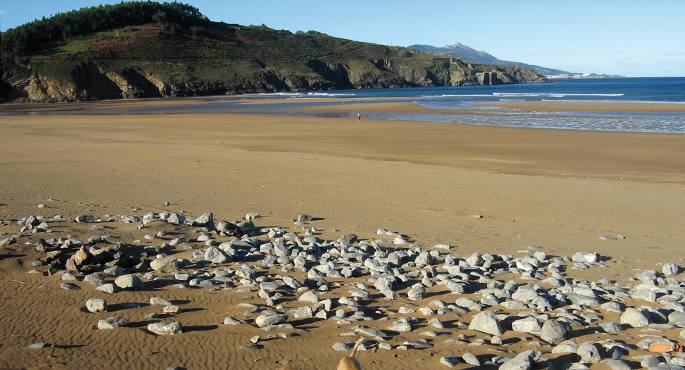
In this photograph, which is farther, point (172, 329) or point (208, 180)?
point (208, 180)

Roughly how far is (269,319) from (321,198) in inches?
275

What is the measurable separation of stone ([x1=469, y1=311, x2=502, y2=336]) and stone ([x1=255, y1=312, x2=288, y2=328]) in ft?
5.55

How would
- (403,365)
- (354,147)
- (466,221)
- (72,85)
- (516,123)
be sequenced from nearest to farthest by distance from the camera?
(403,365) < (466,221) < (354,147) < (516,123) < (72,85)

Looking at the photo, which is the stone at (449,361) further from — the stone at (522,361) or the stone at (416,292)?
the stone at (416,292)

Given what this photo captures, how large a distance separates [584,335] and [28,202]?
9.67 m

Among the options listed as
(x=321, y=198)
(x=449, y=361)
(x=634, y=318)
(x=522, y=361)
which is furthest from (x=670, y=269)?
(x=321, y=198)

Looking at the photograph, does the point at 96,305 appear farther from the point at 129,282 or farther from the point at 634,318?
the point at 634,318

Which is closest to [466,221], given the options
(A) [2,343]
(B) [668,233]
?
(B) [668,233]

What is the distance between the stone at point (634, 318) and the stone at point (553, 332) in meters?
0.72

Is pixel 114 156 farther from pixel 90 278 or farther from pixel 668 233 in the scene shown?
pixel 668 233

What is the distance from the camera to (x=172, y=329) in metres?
5.29

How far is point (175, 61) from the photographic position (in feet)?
358

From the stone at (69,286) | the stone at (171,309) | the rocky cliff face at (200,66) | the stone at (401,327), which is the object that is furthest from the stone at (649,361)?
the rocky cliff face at (200,66)

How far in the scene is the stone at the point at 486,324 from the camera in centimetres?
535
